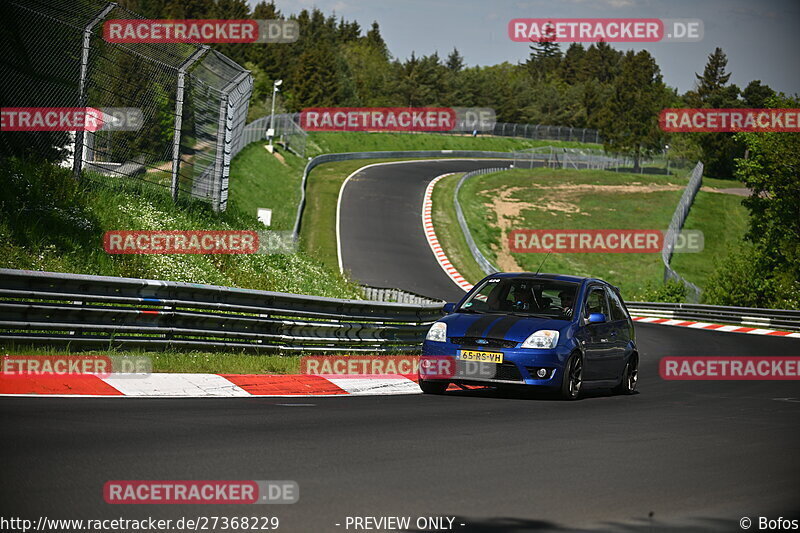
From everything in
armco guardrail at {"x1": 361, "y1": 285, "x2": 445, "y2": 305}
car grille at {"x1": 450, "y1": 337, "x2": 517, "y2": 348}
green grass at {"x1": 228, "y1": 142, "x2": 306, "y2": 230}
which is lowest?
armco guardrail at {"x1": 361, "y1": 285, "x2": 445, "y2": 305}

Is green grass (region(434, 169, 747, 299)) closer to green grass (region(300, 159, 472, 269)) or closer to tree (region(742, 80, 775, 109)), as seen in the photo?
green grass (region(300, 159, 472, 269))

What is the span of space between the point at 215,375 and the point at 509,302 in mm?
3765

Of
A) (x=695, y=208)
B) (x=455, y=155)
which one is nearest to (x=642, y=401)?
(x=695, y=208)

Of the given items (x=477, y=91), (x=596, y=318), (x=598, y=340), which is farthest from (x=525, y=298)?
(x=477, y=91)

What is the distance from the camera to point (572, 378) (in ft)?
40.9

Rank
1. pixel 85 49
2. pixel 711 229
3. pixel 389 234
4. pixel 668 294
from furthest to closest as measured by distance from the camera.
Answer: pixel 711 229 < pixel 389 234 < pixel 668 294 < pixel 85 49

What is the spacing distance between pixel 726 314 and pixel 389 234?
60.3 ft

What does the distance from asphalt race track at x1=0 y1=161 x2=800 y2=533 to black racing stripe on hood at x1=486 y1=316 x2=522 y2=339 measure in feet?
2.45

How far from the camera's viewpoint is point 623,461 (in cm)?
779

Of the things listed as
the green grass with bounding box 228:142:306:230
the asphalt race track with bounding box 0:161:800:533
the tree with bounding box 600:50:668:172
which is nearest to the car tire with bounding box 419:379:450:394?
the asphalt race track with bounding box 0:161:800:533

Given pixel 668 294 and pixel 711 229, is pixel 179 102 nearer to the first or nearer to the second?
pixel 668 294

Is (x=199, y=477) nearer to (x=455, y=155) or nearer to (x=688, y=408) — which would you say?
(x=688, y=408)

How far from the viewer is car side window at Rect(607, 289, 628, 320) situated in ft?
46.4

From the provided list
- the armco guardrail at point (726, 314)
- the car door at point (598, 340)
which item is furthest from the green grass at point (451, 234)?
the car door at point (598, 340)
